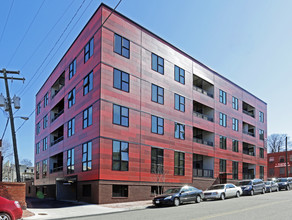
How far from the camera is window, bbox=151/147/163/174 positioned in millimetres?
29234

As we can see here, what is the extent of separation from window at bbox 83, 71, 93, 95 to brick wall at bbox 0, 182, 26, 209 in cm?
1143

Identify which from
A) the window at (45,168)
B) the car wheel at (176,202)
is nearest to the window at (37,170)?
the window at (45,168)

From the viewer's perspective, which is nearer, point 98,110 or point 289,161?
point 98,110

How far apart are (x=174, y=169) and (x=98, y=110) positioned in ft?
36.0

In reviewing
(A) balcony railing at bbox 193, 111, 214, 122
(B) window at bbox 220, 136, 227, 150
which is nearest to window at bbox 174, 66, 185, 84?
(A) balcony railing at bbox 193, 111, 214, 122

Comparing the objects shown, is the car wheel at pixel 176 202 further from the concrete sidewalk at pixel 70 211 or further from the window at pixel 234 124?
the window at pixel 234 124

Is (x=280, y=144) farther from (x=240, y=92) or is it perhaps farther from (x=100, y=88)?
(x=100, y=88)

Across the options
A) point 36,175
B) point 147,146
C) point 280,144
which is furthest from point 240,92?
point 280,144

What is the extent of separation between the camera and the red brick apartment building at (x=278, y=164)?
7744cm

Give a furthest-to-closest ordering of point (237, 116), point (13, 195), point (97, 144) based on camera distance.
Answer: point (237, 116)
point (97, 144)
point (13, 195)

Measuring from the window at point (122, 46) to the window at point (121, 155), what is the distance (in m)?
7.92

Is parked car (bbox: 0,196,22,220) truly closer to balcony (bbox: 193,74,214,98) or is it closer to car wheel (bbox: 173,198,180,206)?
car wheel (bbox: 173,198,180,206)

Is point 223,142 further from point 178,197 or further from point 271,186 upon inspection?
point 178,197

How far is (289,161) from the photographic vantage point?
252 feet
